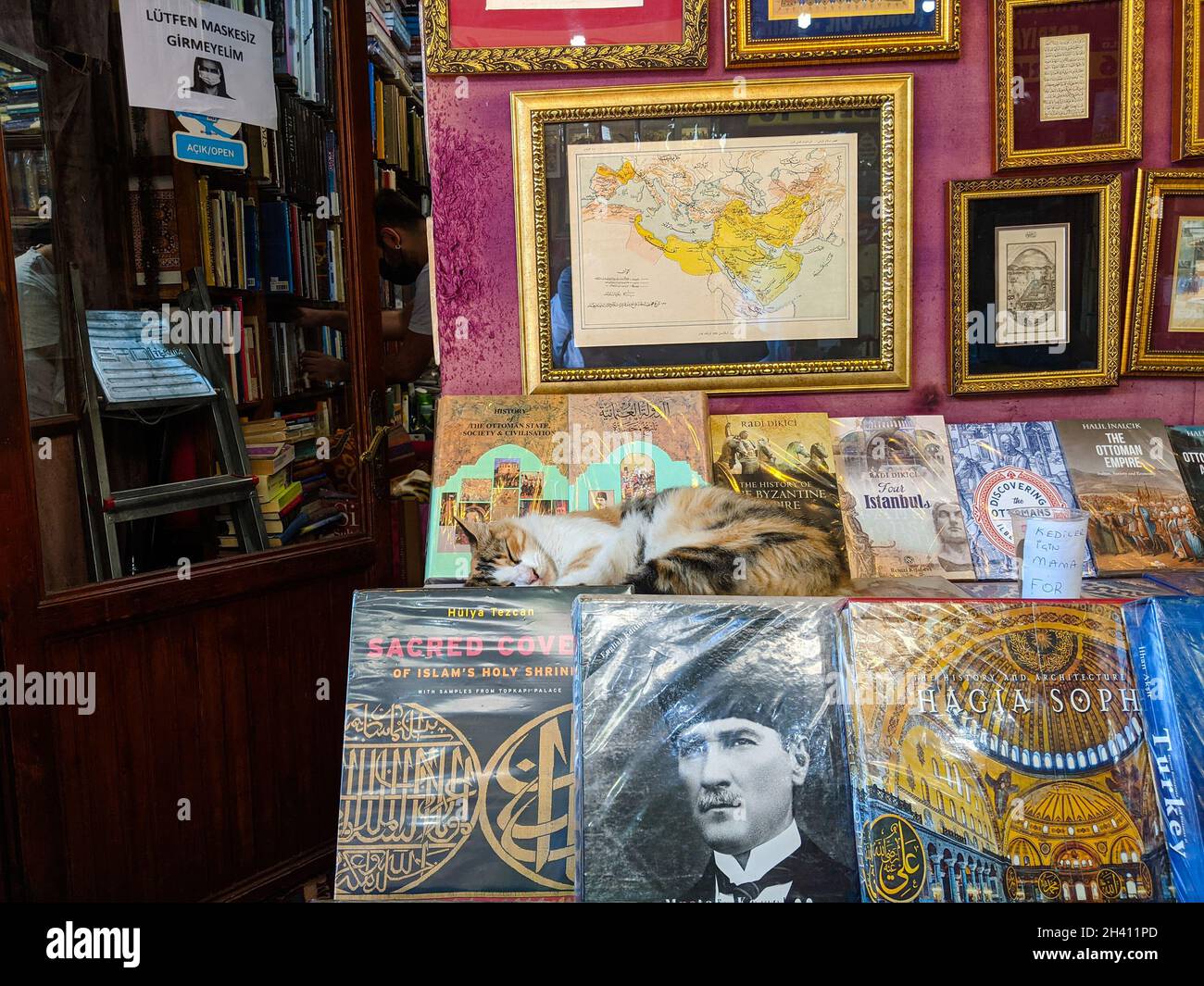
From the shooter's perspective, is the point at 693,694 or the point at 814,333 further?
the point at 814,333

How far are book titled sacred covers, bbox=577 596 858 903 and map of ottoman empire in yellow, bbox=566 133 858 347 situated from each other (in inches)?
28.6

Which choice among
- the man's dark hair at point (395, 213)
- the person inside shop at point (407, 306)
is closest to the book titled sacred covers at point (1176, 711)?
the person inside shop at point (407, 306)

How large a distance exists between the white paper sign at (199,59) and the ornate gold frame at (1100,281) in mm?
1735

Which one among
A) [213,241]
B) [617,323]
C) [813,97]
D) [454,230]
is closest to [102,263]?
[213,241]

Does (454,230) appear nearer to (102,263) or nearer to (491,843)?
(102,263)

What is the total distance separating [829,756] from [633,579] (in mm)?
447

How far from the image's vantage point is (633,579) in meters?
1.44

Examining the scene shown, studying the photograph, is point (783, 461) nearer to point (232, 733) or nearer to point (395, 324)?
point (232, 733)

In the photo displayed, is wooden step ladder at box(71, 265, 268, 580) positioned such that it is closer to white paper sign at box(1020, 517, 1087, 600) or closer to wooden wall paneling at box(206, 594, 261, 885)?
wooden wall paneling at box(206, 594, 261, 885)

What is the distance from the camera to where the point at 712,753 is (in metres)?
1.13

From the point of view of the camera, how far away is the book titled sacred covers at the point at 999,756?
3.50 ft

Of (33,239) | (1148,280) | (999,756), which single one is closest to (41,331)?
(33,239)

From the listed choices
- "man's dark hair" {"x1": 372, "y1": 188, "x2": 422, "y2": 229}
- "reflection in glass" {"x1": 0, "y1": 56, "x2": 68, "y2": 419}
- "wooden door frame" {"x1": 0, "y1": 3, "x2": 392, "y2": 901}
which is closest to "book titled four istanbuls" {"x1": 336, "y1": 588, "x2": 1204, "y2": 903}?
"wooden door frame" {"x1": 0, "y1": 3, "x2": 392, "y2": 901}

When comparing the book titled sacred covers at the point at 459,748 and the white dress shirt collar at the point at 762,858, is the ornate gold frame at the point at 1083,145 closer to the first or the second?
the book titled sacred covers at the point at 459,748
